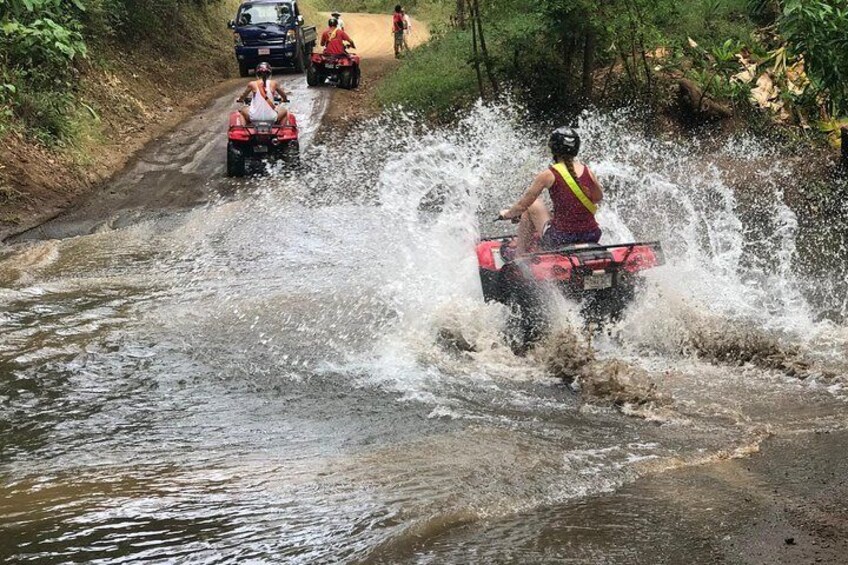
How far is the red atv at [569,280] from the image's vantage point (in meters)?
7.08

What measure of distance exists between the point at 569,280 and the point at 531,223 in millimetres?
988

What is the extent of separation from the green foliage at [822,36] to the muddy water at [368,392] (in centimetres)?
224

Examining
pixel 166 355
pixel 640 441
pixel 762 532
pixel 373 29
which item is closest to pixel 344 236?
pixel 166 355

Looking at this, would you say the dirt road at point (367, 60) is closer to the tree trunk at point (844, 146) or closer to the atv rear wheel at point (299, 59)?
the atv rear wheel at point (299, 59)

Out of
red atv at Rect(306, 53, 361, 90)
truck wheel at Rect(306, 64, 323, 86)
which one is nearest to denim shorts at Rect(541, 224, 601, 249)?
red atv at Rect(306, 53, 361, 90)

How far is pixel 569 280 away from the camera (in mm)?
7051

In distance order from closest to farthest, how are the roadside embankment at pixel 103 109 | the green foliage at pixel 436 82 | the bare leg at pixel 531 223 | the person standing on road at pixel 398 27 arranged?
the bare leg at pixel 531 223
the roadside embankment at pixel 103 109
the green foliage at pixel 436 82
the person standing on road at pixel 398 27

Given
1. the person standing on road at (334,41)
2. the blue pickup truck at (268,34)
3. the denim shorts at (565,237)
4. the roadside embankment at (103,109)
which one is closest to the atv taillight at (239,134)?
the roadside embankment at (103,109)

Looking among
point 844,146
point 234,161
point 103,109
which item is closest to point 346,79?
point 103,109

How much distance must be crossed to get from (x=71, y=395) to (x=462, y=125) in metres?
12.1

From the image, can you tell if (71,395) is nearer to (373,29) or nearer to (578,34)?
(578,34)

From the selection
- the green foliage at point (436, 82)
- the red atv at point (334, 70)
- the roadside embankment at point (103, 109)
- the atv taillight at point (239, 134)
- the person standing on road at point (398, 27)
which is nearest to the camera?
the roadside embankment at point (103, 109)

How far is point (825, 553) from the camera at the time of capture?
3873mm

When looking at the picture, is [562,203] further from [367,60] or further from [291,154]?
[367,60]
